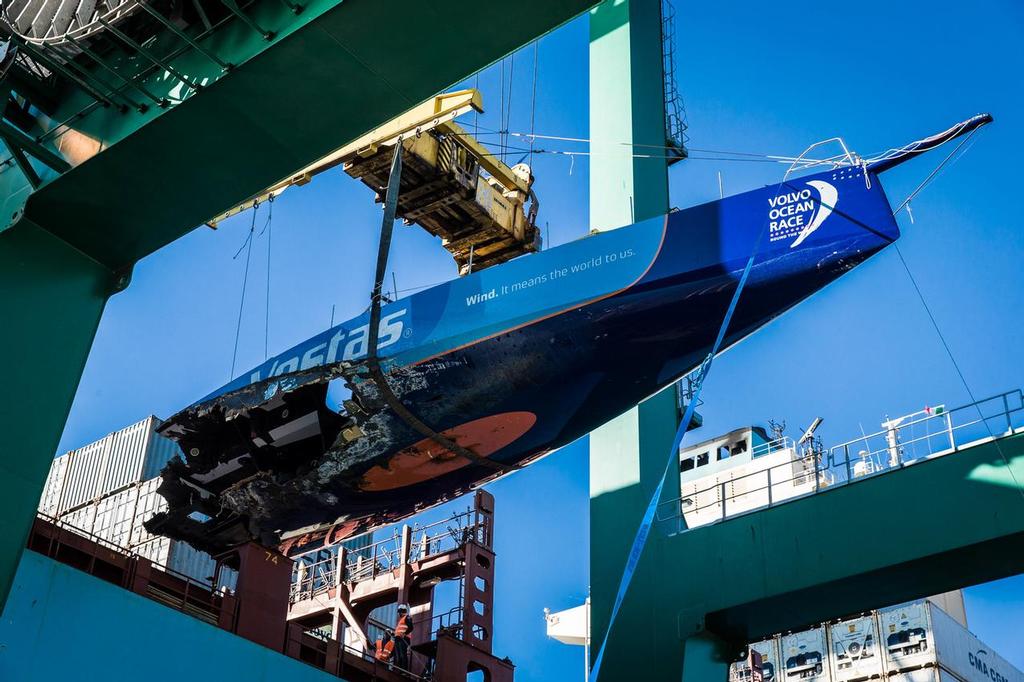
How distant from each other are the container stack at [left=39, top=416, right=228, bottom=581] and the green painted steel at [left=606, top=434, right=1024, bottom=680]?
36.1 ft

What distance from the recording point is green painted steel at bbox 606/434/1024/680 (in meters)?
13.3

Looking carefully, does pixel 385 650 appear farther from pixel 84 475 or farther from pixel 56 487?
pixel 56 487

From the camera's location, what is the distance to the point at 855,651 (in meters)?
30.6

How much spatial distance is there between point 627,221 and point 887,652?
17950 mm

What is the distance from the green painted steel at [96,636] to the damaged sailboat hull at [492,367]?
9.66 ft

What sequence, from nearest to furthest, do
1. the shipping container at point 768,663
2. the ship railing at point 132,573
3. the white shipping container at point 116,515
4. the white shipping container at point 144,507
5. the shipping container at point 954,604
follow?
the ship railing at point 132,573 < the white shipping container at point 144,507 < the white shipping container at point 116,515 < the shipping container at point 768,663 < the shipping container at point 954,604

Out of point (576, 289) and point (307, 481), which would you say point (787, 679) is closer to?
point (307, 481)

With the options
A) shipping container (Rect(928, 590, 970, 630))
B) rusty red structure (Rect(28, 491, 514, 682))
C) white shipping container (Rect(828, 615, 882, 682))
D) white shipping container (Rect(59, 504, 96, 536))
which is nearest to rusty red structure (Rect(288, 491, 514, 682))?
rusty red structure (Rect(28, 491, 514, 682))

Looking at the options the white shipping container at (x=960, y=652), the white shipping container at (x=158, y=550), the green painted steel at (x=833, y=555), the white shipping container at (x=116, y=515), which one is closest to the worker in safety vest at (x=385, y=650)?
the green painted steel at (x=833, y=555)

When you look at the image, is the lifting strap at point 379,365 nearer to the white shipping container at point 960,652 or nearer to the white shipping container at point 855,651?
the white shipping container at point 855,651

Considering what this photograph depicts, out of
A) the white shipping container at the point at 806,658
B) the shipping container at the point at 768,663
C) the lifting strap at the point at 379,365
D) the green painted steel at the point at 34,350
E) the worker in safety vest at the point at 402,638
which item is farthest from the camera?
the white shipping container at the point at 806,658

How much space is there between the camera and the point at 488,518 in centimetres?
2139

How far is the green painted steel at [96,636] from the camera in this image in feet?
45.6

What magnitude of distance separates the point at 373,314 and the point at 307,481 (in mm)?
3331
